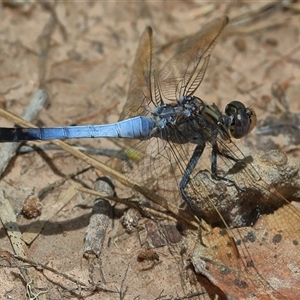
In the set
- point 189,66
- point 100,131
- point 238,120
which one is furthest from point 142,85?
point 238,120

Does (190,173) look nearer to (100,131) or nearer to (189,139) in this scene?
(189,139)

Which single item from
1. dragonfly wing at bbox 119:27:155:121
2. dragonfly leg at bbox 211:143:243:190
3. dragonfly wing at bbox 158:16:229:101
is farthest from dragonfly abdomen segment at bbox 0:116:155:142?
dragonfly leg at bbox 211:143:243:190

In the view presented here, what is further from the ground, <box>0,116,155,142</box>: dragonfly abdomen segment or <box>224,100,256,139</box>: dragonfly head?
<box>0,116,155,142</box>: dragonfly abdomen segment

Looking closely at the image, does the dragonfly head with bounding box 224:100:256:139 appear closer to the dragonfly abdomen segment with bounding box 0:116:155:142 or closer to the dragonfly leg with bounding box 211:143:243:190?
the dragonfly leg with bounding box 211:143:243:190

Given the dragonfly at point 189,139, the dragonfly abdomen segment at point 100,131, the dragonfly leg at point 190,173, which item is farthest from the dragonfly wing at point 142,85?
the dragonfly leg at point 190,173

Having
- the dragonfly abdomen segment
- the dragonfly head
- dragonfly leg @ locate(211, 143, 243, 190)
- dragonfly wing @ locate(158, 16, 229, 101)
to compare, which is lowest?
dragonfly leg @ locate(211, 143, 243, 190)

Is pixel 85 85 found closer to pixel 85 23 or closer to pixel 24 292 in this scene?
pixel 85 23

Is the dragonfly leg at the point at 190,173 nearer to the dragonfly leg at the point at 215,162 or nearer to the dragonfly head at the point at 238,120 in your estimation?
the dragonfly leg at the point at 215,162
